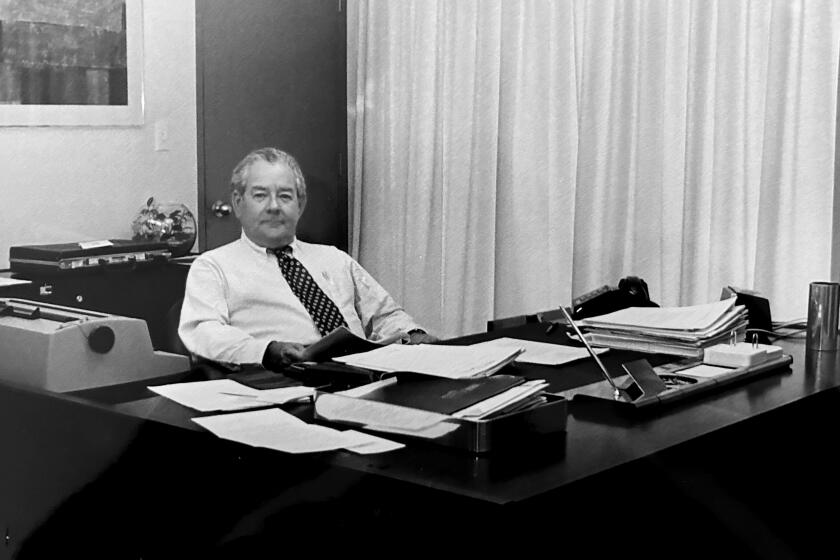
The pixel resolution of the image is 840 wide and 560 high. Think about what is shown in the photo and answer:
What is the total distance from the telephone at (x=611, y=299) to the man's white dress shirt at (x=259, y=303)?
0.56 meters

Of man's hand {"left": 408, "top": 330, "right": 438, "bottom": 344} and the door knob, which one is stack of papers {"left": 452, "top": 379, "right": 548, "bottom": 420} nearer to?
man's hand {"left": 408, "top": 330, "right": 438, "bottom": 344}

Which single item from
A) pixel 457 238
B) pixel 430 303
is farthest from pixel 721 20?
pixel 430 303

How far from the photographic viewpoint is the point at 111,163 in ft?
13.1

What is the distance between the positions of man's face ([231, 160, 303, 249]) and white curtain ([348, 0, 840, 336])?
58.9 inches

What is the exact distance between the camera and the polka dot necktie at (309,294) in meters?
2.92

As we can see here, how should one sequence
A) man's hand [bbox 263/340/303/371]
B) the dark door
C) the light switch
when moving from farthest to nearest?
the dark door
the light switch
man's hand [bbox 263/340/303/371]

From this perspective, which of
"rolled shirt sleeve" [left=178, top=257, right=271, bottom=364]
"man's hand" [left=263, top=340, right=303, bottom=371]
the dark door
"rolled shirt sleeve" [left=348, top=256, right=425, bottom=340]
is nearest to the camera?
"man's hand" [left=263, top=340, right=303, bottom=371]

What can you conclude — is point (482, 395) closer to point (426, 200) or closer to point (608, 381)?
point (608, 381)

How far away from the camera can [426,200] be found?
4.61m

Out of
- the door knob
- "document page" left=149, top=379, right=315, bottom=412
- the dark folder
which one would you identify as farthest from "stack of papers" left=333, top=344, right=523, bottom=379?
the door knob

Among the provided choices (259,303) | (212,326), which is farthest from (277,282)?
(212,326)

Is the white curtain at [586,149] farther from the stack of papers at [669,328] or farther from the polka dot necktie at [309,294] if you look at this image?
the polka dot necktie at [309,294]

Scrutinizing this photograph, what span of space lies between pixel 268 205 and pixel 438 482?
173 centimetres

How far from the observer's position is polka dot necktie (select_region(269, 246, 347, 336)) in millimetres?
2924
